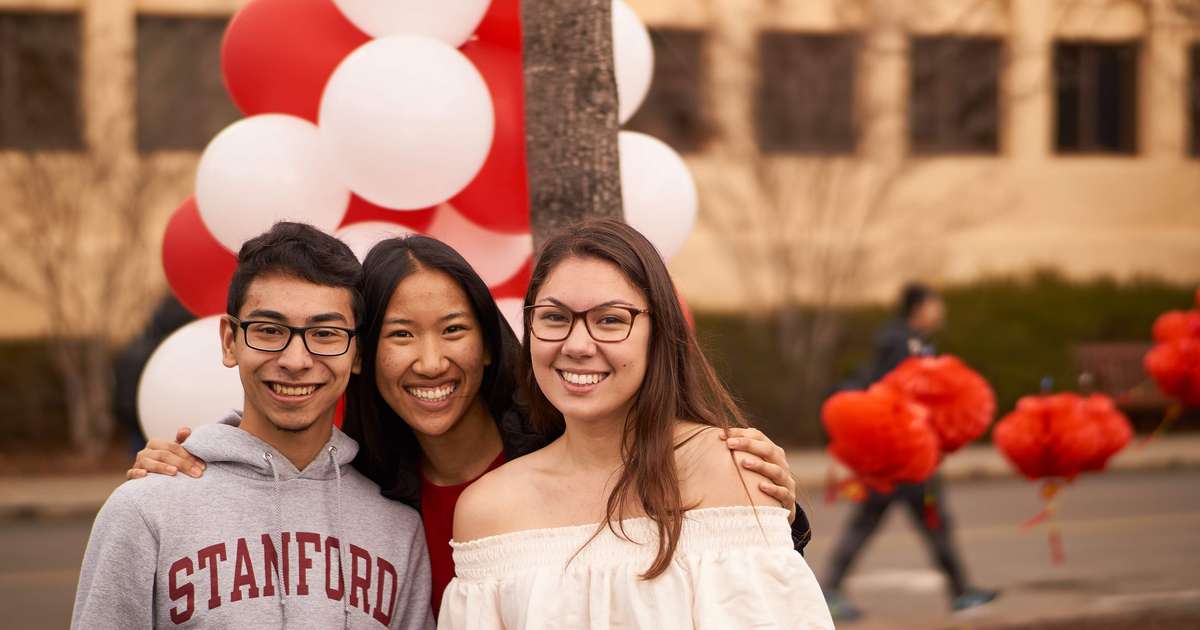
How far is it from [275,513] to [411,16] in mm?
1735

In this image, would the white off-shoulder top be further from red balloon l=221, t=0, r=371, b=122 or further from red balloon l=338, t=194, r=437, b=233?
red balloon l=221, t=0, r=371, b=122

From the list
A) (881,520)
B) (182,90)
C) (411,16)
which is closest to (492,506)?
(411,16)

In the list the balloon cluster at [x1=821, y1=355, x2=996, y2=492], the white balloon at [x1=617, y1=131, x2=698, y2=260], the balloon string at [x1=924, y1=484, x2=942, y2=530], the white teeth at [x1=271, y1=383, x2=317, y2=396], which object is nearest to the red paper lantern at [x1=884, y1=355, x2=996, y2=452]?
the balloon cluster at [x1=821, y1=355, x2=996, y2=492]

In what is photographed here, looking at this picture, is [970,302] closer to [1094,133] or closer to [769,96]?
[769,96]

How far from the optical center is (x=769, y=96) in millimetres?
16031

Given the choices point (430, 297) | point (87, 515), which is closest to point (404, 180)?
point (430, 297)

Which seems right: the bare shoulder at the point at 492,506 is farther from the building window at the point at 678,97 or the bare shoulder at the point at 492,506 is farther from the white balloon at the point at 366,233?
the building window at the point at 678,97

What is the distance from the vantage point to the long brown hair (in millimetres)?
2520

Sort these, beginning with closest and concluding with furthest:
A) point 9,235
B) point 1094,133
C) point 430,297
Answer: point 430,297 → point 9,235 → point 1094,133

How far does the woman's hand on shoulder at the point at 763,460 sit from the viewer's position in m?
2.57

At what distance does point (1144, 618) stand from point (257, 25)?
5.45m

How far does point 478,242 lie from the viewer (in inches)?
162

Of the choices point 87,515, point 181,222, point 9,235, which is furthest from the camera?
point 9,235

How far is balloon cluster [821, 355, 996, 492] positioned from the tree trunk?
1277mm
